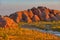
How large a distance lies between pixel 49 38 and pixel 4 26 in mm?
11568

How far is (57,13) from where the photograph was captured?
10588cm

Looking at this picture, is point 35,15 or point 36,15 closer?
point 35,15

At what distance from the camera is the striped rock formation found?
95387 millimetres

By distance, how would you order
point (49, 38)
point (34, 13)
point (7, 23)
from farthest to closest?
1. point (34, 13)
2. point (7, 23)
3. point (49, 38)

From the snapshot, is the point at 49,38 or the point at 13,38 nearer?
the point at 13,38

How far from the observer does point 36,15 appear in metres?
101

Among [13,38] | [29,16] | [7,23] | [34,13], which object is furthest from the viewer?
[34,13]

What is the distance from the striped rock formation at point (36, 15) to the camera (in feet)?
313

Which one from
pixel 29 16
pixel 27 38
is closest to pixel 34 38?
pixel 27 38

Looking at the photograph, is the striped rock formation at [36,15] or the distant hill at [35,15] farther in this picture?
the striped rock formation at [36,15]

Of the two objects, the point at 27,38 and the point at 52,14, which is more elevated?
the point at 27,38

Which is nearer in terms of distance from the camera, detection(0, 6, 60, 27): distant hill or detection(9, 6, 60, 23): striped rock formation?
detection(0, 6, 60, 27): distant hill

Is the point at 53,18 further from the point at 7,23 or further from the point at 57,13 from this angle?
the point at 7,23

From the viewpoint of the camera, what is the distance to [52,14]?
345 feet
